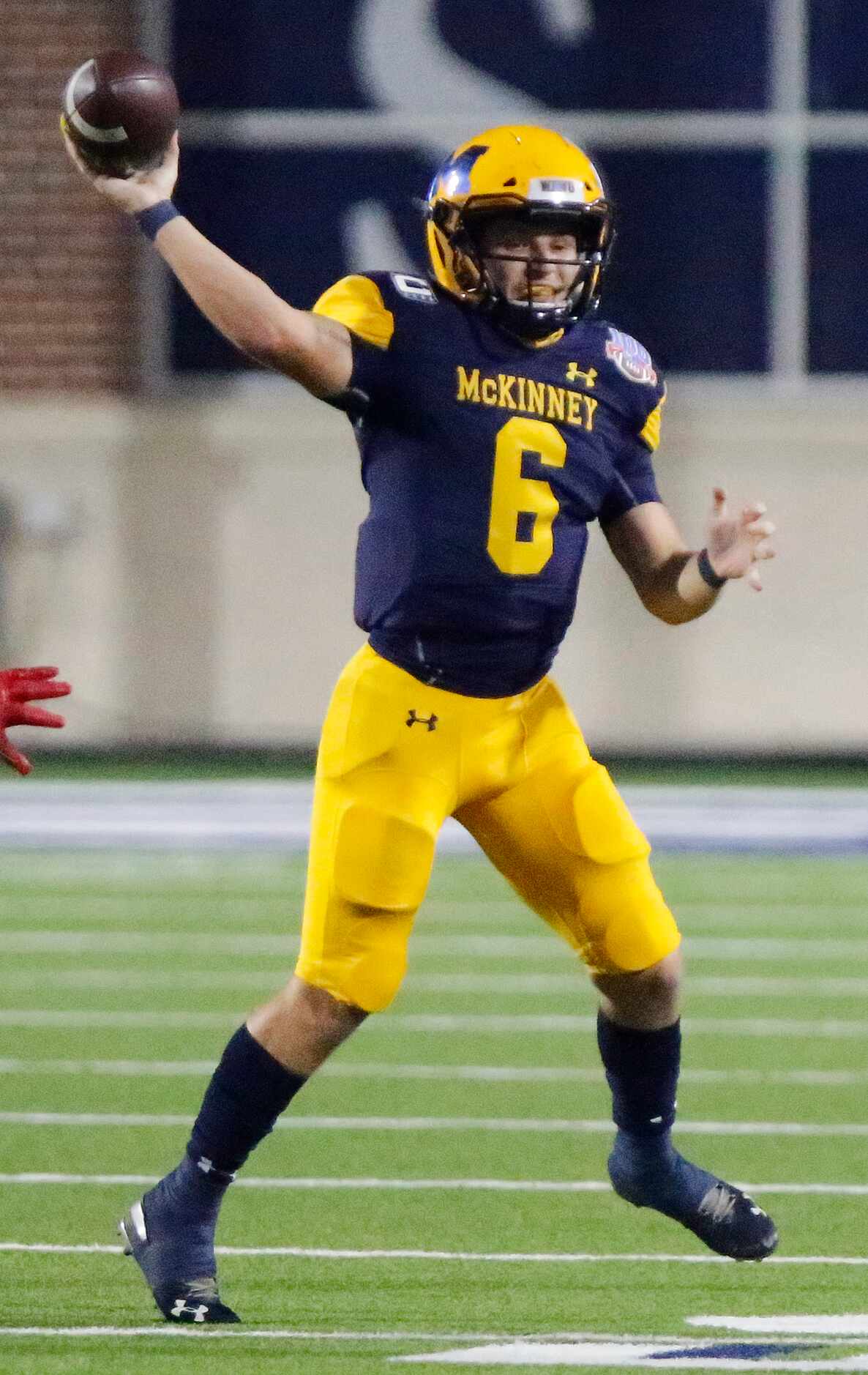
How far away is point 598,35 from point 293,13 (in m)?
1.52

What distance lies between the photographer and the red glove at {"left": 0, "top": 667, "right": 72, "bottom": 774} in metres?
4.19

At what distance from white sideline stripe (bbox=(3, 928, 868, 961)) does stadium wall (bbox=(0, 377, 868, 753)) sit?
5.07 m

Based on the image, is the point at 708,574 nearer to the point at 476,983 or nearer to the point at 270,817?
the point at 476,983

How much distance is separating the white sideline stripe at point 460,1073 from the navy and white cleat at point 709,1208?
205 centimetres

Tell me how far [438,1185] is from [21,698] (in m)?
1.44

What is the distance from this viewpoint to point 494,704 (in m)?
4.17

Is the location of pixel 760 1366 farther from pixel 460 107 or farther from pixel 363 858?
pixel 460 107

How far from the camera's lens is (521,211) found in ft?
13.6

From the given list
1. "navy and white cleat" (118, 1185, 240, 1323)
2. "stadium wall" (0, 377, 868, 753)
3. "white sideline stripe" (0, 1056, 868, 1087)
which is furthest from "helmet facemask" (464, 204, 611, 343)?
"stadium wall" (0, 377, 868, 753)

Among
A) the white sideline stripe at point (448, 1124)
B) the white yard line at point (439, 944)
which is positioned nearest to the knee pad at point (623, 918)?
the white sideline stripe at point (448, 1124)

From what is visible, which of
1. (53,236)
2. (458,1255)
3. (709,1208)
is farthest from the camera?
(53,236)

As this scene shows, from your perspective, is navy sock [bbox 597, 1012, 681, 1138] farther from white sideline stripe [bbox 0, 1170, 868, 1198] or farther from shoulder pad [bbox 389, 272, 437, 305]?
shoulder pad [bbox 389, 272, 437, 305]

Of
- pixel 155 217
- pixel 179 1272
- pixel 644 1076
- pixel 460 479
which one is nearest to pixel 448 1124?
pixel 644 1076

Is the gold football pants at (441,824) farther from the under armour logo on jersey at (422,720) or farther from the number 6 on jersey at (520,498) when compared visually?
the number 6 on jersey at (520,498)
